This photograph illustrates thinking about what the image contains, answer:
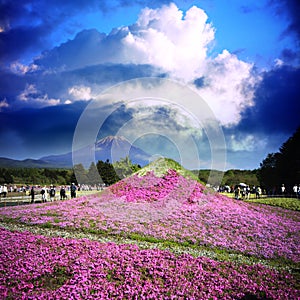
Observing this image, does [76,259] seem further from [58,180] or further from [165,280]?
[58,180]

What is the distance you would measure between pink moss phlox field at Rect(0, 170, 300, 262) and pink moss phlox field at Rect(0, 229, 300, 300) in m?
4.22

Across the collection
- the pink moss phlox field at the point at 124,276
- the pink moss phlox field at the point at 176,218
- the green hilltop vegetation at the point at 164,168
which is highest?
the green hilltop vegetation at the point at 164,168

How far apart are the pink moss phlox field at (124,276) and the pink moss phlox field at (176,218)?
422cm

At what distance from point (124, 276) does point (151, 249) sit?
361cm

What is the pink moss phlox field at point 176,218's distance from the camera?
17906 millimetres

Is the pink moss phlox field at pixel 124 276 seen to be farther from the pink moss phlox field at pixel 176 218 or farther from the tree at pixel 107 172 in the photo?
the tree at pixel 107 172

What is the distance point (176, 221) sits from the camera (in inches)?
850

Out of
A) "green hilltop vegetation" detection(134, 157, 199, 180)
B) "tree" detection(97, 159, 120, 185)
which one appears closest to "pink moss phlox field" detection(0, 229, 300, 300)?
"green hilltop vegetation" detection(134, 157, 199, 180)

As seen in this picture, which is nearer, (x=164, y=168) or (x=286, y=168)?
(x=164, y=168)

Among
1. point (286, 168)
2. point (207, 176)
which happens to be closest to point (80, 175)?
point (207, 176)

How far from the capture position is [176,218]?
2233 cm

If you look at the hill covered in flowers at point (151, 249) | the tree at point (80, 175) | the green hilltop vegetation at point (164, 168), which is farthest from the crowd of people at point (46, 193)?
the tree at point (80, 175)

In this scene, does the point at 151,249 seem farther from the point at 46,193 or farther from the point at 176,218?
the point at 46,193

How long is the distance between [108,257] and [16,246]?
16.9 ft
